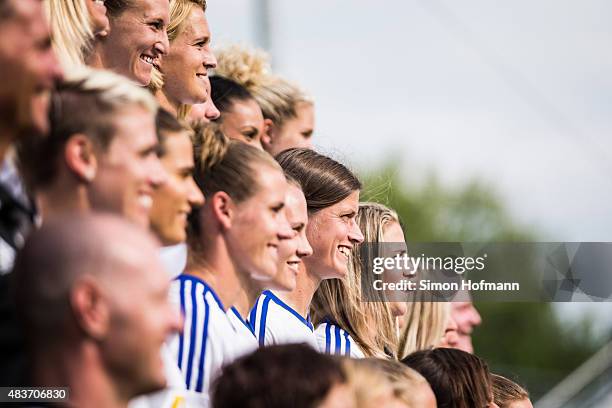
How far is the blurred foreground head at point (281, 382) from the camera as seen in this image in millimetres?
2641

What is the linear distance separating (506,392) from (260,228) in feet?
5.04

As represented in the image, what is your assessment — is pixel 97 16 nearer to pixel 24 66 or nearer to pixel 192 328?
pixel 192 328

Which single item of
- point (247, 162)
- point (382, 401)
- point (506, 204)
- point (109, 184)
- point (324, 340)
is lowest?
point (506, 204)

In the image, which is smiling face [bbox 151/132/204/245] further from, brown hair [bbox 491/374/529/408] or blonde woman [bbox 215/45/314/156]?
blonde woman [bbox 215/45/314/156]

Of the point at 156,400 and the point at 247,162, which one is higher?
the point at 247,162

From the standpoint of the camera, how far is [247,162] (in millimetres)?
3748

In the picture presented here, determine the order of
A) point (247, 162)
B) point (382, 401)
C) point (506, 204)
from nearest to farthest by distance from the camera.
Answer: point (382, 401) < point (247, 162) < point (506, 204)

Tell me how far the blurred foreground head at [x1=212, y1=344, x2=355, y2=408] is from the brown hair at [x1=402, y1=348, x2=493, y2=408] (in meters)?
1.48

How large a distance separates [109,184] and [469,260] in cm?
265

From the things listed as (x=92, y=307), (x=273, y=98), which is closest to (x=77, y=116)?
(x=92, y=307)

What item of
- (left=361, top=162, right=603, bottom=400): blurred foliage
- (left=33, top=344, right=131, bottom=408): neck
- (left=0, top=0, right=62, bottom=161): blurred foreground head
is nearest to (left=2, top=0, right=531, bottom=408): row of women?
(left=0, top=0, right=62, bottom=161): blurred foreground head

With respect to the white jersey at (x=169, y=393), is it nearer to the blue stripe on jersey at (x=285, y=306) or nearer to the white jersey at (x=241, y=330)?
Answer: the white jersey at (x=241, y=330)

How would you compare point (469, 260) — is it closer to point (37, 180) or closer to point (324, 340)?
point (324, 340)

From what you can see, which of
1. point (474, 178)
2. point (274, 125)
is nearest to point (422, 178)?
point (474, 178)
